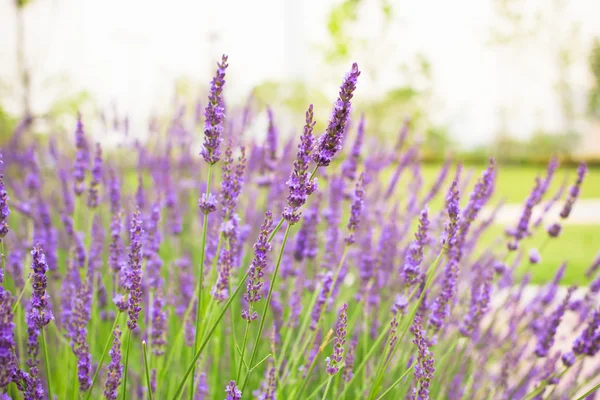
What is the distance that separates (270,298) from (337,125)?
1.93 feet

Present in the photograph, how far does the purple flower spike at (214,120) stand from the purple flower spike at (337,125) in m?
0.24

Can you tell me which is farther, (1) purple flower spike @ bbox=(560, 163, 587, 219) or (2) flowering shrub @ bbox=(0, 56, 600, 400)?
(1) purple flower spike @ bbox=(560, 163, 587, 219)

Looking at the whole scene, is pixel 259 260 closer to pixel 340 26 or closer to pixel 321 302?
pixel 321 302

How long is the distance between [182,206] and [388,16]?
10.9m

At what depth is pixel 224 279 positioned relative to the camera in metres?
1.11

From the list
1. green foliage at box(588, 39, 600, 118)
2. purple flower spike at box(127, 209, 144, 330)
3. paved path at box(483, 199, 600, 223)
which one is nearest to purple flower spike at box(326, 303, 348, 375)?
purple flower spike at box(127, 209, 144, 330)

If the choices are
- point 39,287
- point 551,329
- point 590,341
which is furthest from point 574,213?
point 39,287

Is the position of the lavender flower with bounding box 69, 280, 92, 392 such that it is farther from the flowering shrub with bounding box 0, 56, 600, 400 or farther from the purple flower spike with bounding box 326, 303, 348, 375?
the purple flower spike with bounding box 326, 303, 348, 375

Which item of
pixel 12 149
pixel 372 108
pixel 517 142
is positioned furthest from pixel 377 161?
pixel 517 142

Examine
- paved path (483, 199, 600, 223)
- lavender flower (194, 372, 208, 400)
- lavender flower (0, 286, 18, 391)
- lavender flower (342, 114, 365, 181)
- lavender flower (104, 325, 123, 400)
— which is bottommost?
paved path (483, 199, 600, 223)

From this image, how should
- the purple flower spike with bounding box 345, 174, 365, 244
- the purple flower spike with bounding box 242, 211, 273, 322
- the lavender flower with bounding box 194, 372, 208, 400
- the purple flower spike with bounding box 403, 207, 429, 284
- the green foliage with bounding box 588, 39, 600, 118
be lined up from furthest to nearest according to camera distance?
the green foliage with bounding box 588, 39, 600, 118 → the lavender flower with bounding box 194, 372, 208, 400 → the purple flower spike with bounding box 345, 174, 365, 244 → the purple flower spike with bounding box 403, 207, 429, 284 → the purple flower spike with bounding box 242, 211, 273, 322

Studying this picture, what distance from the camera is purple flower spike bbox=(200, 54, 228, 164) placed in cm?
99

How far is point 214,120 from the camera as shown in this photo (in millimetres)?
1029

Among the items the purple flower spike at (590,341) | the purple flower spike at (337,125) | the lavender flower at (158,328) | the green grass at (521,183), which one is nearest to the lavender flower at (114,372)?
the lavender flower at (158,328)
